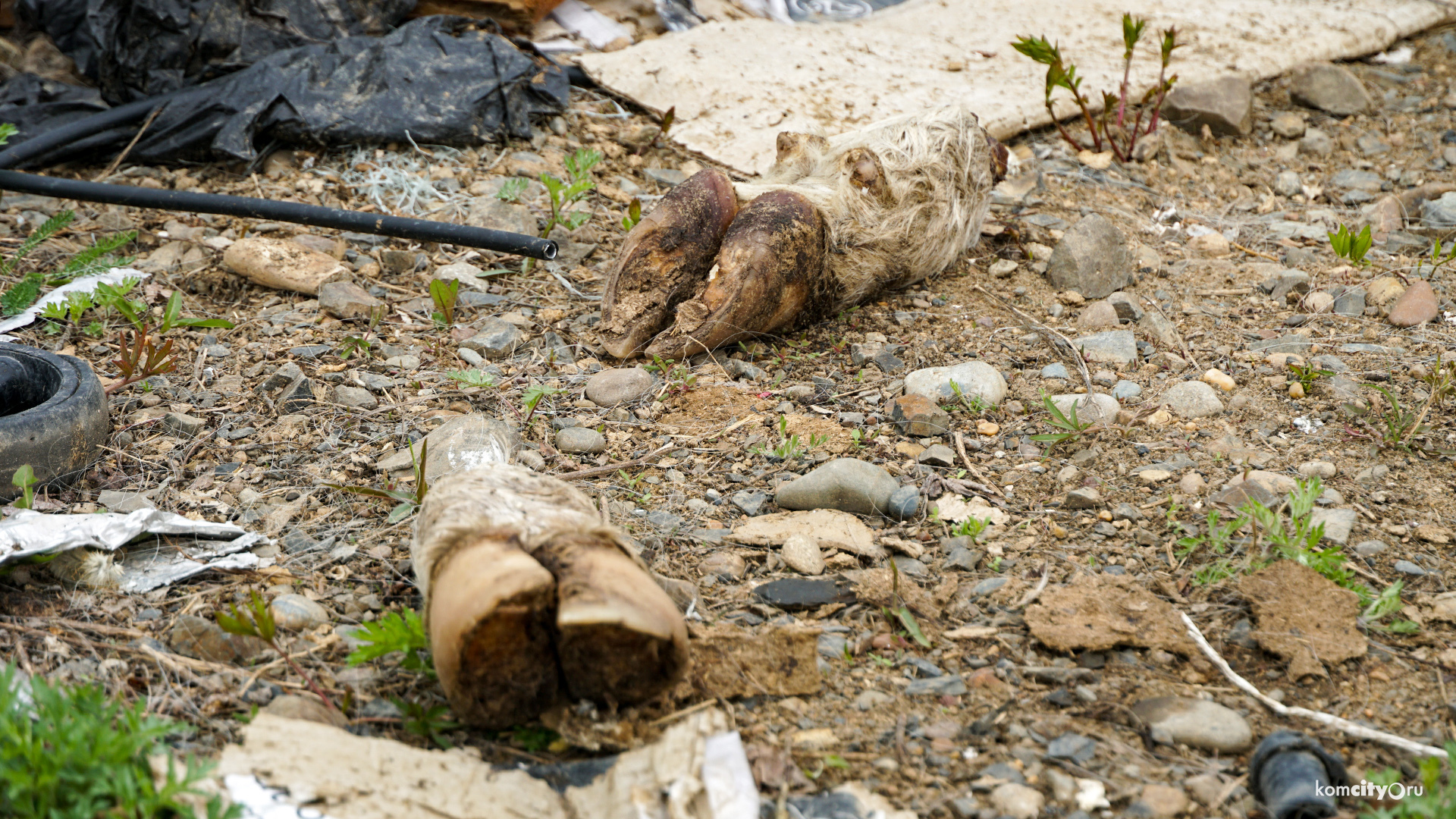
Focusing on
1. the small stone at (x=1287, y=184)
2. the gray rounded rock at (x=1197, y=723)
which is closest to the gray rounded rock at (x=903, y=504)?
the gray rounded rock at (x=1197, y=723)

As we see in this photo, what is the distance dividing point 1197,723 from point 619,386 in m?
1.55

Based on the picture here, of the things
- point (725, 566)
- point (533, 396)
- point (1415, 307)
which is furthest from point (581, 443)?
point (1415, 307)

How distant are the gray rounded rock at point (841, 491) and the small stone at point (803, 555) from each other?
136mm

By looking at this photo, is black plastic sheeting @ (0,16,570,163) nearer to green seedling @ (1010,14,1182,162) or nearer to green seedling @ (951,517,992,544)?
green seedling @ (1010,14,1182,162)

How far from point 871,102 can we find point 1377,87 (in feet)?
7.99

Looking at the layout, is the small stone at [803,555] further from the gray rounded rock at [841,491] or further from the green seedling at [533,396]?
the green seedling at [533,396]

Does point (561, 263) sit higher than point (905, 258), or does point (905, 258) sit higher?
point (905, 258)

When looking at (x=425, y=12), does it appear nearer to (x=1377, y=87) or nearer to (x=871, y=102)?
(x=871, y=102)

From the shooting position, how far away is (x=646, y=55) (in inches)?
166

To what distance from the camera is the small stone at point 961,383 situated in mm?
2496

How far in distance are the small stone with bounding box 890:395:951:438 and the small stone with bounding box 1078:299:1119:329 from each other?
0.68 m

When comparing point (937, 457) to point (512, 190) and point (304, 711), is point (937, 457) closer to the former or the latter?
point (304, 711)

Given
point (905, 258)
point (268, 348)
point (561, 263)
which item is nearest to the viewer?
point (268, 348)

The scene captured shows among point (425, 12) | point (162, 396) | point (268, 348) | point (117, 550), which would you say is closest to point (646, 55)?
point (425, 12)
